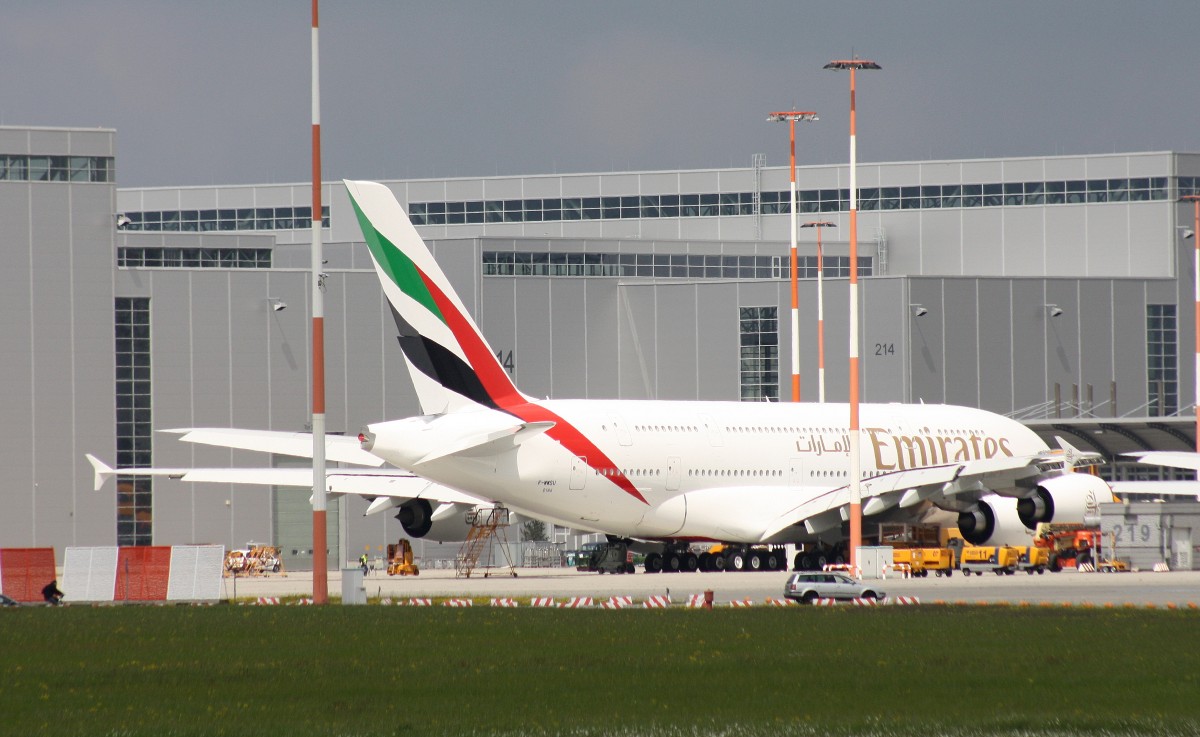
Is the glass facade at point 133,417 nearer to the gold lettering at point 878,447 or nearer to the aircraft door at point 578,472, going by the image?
the aircraft door at point 578,472

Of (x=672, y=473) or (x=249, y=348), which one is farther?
(x=249, y=348)

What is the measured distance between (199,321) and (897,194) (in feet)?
151

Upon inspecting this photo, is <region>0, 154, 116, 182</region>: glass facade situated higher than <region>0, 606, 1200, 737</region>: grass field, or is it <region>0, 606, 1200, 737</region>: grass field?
<region>0, 154, 116, 182</region>: glass facade

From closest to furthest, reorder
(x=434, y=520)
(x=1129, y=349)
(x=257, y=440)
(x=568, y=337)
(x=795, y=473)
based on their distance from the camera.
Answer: (x=257, y=440) → (x=795, y=473) → (x=434, y=520) → (x=568, y=337) → (x=1129, y=349)

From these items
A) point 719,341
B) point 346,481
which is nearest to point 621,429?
point 346,481

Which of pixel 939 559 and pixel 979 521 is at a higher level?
pixel 979 521

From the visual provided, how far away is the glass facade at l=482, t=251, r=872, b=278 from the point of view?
274ft

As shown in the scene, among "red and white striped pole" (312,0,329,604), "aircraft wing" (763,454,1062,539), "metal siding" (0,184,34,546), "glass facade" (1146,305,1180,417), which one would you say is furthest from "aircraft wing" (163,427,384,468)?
"glass facade" (1146,305,1180,417)

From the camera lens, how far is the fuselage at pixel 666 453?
42344mm

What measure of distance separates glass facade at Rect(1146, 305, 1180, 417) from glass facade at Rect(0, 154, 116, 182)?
52.3 meters

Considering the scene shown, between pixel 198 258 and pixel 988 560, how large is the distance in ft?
148

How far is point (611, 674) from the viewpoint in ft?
66.2

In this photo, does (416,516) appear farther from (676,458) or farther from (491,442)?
(491,442)

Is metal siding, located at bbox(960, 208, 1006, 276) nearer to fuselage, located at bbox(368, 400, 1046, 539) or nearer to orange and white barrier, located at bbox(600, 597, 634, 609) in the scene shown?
fuselage, located at bbox(368, 400, 1046, 539)
